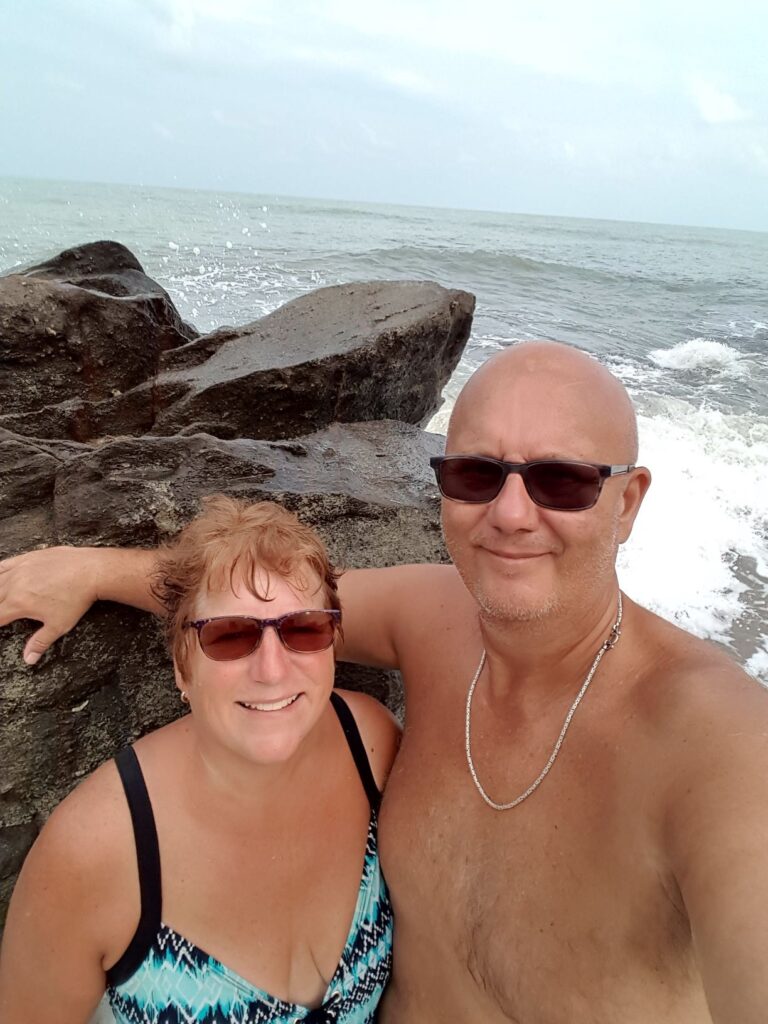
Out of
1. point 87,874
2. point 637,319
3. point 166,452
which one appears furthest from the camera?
point 637,319

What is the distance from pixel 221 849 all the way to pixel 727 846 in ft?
3.45

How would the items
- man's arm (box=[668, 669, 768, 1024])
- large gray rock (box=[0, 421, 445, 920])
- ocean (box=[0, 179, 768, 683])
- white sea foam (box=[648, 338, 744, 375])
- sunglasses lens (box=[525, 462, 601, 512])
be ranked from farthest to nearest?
white sea foam (box=[648, 338, 744, 375]) < ocean (box=[0, 179, 768, 683]) < large gray rock (box=[0, 421, 445, 920]) < sunglasses lens (box=[525, 462, 601, 512]) < man's arm (box=[668, 669, 768, 1024])

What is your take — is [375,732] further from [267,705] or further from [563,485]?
[563,485]

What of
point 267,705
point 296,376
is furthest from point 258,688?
point 296,376

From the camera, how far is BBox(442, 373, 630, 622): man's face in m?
1.61

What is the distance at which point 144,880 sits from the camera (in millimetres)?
1458

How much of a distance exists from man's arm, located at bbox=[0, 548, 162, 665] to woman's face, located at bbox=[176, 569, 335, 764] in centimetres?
45

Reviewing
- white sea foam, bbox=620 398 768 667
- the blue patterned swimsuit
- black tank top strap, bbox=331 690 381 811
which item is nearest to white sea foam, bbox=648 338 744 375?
white sea foam, bbox=620 398 768 667

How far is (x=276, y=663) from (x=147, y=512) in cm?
109

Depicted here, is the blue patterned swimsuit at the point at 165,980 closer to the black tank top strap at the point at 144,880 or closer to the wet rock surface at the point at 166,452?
the black tank top strap at the point at 144,880

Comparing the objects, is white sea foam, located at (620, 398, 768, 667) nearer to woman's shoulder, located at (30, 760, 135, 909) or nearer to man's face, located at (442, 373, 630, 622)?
man's face, located at (442, 373, 630, 622)

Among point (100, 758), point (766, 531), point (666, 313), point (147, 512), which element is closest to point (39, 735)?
point (100, 758)

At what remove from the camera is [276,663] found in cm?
150

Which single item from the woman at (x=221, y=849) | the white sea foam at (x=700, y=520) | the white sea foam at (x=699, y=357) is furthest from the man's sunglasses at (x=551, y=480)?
the white sea foam at (x=699, y=357)
